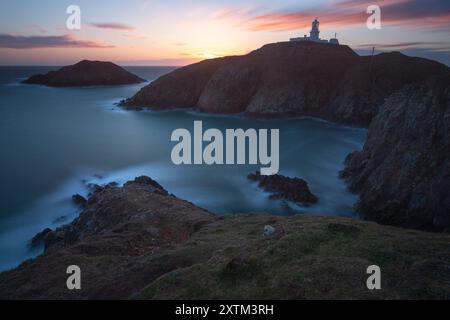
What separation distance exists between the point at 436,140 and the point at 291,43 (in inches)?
2976

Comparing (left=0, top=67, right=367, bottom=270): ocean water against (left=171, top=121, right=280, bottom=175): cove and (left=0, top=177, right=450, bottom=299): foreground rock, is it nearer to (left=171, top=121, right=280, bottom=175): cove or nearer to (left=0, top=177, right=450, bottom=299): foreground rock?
(left=171, top=121, right=280, bottom=175): cove

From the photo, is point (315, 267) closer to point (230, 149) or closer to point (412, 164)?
point (412, 164)

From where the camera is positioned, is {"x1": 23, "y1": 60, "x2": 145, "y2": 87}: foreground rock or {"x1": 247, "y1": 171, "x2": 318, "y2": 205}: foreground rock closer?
{"x1": 247, "y1": 171, "x2": 318, "y2": 205}: foreground rock

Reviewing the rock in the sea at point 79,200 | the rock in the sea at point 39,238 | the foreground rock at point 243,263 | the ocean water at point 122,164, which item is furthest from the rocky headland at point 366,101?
the rock in the sea at point 39,238

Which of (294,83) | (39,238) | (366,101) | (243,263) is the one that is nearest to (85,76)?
(294,83)

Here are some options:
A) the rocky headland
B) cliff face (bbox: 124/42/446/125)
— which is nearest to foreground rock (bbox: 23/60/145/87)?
the rocky headland

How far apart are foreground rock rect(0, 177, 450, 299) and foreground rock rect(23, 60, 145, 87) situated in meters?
151

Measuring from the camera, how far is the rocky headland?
83.9 ft

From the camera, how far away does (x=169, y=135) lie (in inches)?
2598

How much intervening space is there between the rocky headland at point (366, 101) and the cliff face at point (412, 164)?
0.23 ft

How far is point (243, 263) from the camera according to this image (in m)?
11.3

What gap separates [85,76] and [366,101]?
126525 mm
